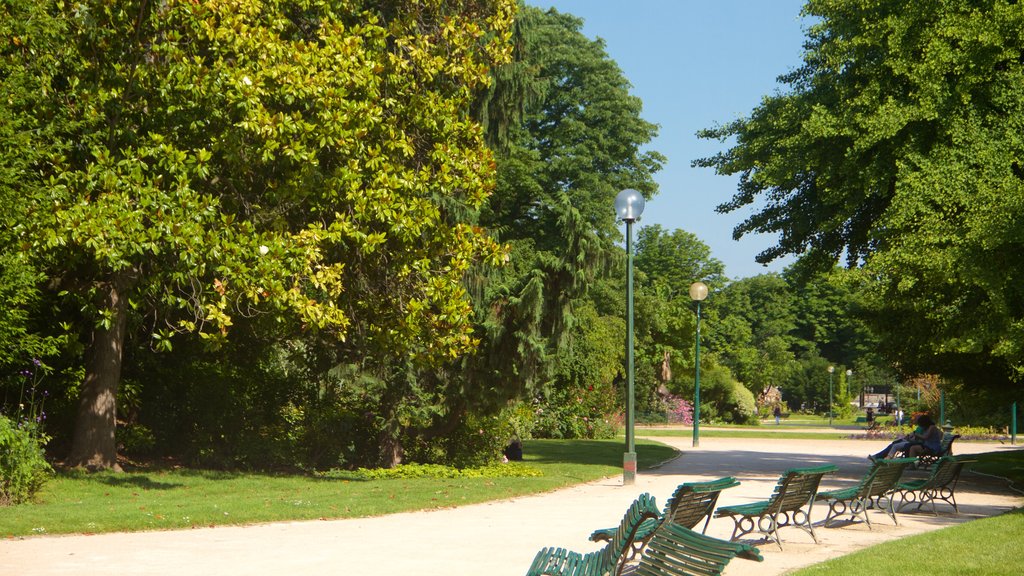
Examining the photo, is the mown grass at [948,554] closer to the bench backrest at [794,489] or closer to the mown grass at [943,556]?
the mown grass at [943,556]

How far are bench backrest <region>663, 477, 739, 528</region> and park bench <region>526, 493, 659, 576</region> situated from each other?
99 cm

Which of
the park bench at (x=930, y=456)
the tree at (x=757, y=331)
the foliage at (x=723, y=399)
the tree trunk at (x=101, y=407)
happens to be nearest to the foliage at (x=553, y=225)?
the tree trunk at (x=101, y=407)

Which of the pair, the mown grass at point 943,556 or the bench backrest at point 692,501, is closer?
the bench backrest at point 692,501

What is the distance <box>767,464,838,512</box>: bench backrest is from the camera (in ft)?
34.9

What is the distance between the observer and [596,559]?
7074 millimetres

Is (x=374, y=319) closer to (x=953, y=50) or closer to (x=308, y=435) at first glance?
(x=308, y=435)

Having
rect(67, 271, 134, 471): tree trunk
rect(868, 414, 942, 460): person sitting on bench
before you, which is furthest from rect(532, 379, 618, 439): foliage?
rect(67, 271, 134, 471): tree trunk

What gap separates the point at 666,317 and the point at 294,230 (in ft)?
135

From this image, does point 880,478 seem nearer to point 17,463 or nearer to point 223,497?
point 223,497

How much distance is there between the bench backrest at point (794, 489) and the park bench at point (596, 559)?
382cm

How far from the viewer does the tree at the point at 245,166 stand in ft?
47.8

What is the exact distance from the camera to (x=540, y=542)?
11008 millimetres

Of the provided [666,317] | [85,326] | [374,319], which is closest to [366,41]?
[374,319]

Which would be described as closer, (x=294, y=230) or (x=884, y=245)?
(x=294, y=230)
